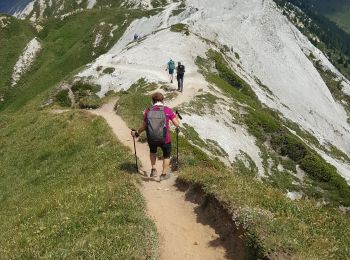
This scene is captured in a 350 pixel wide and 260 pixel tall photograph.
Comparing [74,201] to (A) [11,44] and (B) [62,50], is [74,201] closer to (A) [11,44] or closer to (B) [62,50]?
(B) [62,50]

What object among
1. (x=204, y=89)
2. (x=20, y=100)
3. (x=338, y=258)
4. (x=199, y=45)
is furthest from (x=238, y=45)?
(x=338, y=258)

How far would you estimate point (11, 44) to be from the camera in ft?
567

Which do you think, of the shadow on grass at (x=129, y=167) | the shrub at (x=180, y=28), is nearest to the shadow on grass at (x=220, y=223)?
the shadow on grass at (x=129, y=167)

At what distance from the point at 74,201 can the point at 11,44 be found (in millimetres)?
168090

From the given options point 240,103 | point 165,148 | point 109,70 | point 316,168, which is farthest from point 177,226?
point 109,70

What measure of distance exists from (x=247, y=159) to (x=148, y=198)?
30094 mm

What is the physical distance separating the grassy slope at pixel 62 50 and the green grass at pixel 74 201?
89391 millimetres

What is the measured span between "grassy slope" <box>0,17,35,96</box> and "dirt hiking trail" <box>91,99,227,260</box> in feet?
441

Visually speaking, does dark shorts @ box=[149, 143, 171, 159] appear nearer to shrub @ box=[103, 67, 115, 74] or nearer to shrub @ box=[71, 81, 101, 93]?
shrub @ box=[71, 81, 101, 93]

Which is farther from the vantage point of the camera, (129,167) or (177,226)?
(129,167)

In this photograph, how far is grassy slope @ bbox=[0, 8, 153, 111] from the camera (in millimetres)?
138250

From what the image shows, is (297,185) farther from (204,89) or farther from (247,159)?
(204,89)

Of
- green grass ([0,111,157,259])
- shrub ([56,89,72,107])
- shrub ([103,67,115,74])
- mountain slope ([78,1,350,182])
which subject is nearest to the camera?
green grass ([0,111,157,259])

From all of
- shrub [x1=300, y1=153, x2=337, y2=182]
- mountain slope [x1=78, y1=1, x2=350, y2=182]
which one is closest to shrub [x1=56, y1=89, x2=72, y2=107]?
mountain slope [x1=78, y1=1, x2=350, y2=182]
